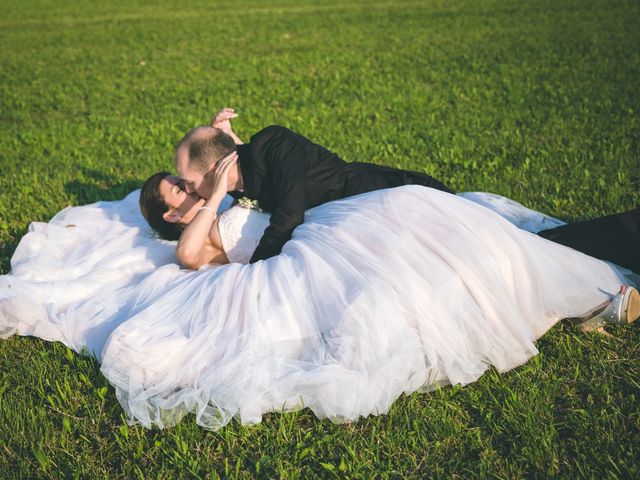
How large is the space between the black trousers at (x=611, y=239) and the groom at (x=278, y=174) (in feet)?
4.29

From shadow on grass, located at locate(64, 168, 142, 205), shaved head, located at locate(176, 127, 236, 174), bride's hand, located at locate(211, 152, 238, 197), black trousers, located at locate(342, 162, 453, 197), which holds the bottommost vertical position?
shadow on grass, located at locate(64, 168, 142, 205)

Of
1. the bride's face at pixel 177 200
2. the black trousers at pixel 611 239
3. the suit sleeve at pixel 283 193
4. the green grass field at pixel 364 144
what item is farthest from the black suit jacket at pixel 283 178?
the black trousers at pixel 611 239

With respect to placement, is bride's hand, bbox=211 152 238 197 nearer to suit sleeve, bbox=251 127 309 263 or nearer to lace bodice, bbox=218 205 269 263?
lace bodice, bbox=218 205 269 263

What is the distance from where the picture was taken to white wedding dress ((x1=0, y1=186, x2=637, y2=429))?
3529 millimetres

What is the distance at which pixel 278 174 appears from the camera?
4.65 m

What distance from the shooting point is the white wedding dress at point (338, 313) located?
353 centimetres

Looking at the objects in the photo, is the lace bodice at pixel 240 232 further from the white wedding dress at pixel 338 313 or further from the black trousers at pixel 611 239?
the black trousers at pixel 611 239

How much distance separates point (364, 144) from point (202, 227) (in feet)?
14.7

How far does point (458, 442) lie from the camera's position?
3307mm

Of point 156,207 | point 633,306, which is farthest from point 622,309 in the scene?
point 156,207

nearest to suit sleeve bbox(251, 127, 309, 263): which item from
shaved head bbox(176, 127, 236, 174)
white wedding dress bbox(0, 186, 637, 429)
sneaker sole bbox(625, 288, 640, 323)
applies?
white wedding dress bbox(0, 186, 637, 429)

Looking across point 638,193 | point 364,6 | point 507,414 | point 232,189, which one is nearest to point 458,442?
point 507,414

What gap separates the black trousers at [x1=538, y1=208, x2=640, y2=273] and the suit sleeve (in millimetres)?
2092

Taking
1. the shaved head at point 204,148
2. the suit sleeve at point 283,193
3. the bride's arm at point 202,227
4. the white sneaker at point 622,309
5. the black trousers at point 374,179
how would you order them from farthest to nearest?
1. the black trousers at point 374,179
2. the shaved head at point 204,148
3. the bride's arm at point 202,227
4. the suit sleeve at point 283,193
5. the white sneaker at point 622,309
